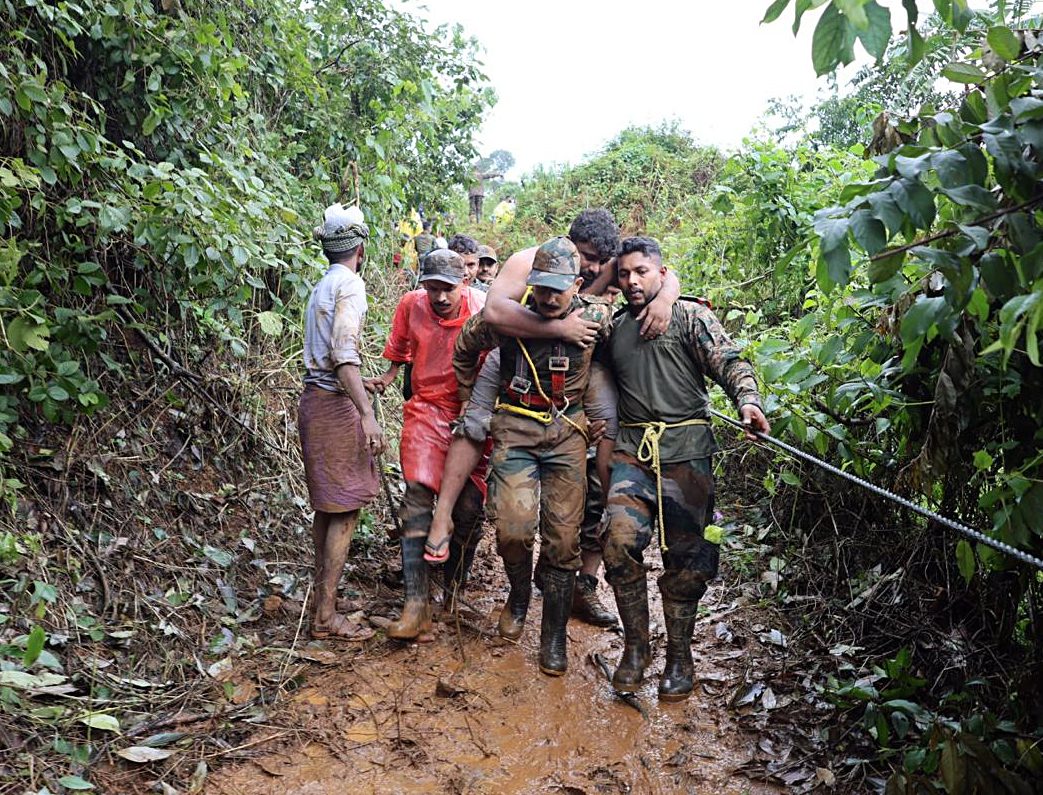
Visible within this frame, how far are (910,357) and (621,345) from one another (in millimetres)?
1688

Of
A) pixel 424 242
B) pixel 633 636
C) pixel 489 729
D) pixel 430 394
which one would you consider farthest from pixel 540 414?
pixel 424 242

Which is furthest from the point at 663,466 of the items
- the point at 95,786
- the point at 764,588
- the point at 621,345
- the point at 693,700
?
the point at 95,786

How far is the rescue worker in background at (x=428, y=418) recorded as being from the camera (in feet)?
13.8

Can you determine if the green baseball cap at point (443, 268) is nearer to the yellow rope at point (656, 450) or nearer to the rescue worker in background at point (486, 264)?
the yellow rope at point (656, 450)

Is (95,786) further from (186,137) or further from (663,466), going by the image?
(186,137)

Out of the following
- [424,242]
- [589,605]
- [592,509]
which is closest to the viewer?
[589,605]

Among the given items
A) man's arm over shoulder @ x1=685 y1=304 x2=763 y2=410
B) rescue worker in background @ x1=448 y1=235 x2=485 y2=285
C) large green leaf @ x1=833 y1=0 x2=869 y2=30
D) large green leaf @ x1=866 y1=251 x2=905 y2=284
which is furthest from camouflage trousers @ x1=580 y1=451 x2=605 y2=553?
large green leaf @ x1=833 y1=0 x2=869 y2=30

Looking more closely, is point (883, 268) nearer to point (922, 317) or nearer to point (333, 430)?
point (922, 317)

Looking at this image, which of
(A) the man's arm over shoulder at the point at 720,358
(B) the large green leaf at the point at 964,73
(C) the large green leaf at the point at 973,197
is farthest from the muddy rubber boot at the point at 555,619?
(B) the large green leaf at the point at 964,73

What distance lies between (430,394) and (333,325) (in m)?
0.69

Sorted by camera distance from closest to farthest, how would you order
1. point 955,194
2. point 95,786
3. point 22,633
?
point 955,194 < point 95,786 < point 22,633

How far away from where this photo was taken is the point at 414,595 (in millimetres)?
4156

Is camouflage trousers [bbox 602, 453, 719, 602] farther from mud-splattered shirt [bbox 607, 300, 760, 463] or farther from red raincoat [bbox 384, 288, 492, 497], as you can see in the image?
red raincoat [bbox 384, 288, 492, 497]

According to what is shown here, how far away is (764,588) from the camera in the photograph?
4781 millimetres
